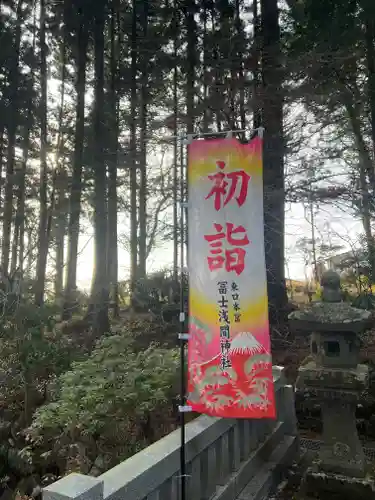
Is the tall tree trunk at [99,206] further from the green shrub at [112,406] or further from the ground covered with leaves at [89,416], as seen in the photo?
the green shrub at [112,406]

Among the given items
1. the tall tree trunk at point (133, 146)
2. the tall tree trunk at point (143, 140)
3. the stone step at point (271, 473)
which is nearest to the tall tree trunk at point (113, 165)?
the tall tree trunk at point (133, 146)

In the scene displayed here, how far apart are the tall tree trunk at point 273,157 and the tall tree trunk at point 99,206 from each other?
4505 mm

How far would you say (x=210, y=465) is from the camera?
3240mm

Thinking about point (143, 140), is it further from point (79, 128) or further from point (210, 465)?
point (210, 465)

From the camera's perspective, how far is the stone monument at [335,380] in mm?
4145

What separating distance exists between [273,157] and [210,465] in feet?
21.4

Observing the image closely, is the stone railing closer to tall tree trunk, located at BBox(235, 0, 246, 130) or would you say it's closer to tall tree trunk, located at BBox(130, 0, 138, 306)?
tall tree trunk, located at BBox(235, 0, 246, 130)

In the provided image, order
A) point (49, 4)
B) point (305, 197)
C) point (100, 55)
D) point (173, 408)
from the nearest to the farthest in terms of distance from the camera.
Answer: point (173, 408) → point (305, 197) → point (100, 55) → point (49, 4)

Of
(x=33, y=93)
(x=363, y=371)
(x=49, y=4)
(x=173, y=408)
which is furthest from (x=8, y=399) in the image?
(x=49, y=4)

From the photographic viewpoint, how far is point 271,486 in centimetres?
408

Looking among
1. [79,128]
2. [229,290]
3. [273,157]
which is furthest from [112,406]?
[79,128]

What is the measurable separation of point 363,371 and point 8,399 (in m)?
5.70

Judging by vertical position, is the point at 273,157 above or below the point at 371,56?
below

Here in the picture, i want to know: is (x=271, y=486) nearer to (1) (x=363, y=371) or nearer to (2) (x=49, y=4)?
(1) (x=363, y=371)
